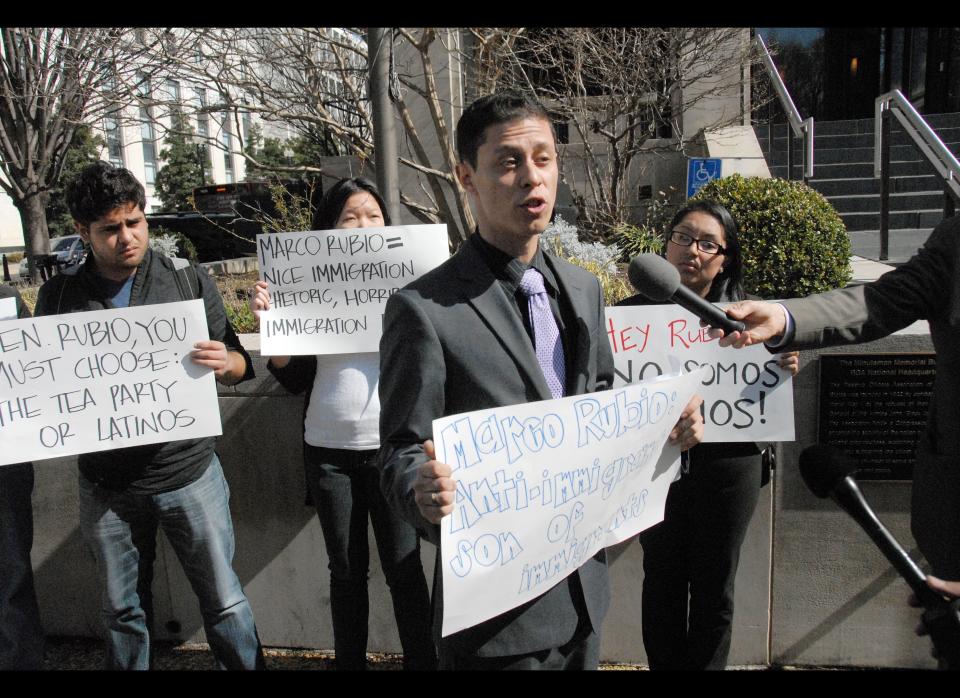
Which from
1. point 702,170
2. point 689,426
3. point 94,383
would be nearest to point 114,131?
point 702,170

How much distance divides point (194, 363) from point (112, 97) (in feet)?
22.4

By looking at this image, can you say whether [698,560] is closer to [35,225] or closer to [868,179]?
[868,179]

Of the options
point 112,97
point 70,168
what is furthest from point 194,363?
point 70,168

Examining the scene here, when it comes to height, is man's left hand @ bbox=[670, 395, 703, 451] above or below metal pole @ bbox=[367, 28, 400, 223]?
below

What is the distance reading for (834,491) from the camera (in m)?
1.70

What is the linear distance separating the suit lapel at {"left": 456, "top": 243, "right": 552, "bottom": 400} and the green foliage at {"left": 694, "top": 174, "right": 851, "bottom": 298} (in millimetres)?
3912

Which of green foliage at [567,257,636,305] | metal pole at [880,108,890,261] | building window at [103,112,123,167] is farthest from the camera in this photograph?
building window at [103,112,123,167]

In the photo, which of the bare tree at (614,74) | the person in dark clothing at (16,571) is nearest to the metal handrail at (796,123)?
the bare tree at (614,74)

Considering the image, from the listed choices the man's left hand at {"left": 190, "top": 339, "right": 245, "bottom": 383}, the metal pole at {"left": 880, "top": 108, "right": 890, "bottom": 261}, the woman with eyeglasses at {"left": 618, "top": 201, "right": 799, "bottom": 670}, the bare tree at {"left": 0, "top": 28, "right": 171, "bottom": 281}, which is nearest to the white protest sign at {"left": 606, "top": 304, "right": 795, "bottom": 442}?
the woman with eyeglasses at {"left": 618, "top": 201, "right": 799, "bottom": 670}

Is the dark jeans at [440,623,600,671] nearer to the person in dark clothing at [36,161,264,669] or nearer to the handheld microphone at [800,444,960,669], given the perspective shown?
the handheld microphone at [800,444,960,669]

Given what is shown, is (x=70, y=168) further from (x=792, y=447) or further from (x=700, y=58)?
(x=792, y=447)

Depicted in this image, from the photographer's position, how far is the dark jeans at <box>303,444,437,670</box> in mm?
3145

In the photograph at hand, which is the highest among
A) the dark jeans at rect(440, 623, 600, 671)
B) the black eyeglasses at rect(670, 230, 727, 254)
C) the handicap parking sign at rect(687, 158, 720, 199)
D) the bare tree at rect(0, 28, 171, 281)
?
the bare tree at rect(0, 28, 171, 281)

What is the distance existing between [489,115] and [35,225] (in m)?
13.2
